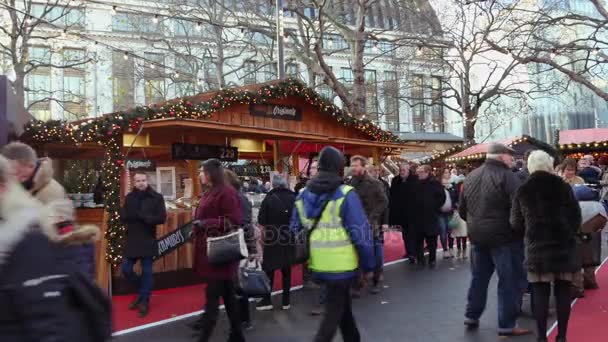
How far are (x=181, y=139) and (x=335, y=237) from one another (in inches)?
261

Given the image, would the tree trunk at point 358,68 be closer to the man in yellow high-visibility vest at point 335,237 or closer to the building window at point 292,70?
the building window at point 292,70

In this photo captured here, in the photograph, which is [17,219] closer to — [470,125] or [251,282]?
[251,282]

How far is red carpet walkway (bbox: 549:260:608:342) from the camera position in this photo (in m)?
5.66

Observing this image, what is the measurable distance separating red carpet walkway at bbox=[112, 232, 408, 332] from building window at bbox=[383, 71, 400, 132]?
26.0 m

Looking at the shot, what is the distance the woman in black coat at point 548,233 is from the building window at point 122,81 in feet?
89.8

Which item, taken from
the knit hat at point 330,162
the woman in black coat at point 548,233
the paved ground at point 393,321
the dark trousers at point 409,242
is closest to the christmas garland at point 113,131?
the paved ground at point 393,321

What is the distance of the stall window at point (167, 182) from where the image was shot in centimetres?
1029

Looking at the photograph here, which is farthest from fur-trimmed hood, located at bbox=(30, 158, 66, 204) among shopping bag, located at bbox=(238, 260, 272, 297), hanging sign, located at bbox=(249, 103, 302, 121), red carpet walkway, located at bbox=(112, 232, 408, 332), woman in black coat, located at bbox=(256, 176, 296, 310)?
hanging sign, located at bbox=(249, 103, 302, 121)

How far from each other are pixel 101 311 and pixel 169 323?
4428 millimetres

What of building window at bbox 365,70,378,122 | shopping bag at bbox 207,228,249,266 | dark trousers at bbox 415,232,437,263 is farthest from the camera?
building window at bbox 365,70,378,122

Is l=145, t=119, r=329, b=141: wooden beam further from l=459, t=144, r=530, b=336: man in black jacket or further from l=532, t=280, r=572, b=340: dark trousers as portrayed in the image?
l=532, t=280, r=572, b=340: dark trousers

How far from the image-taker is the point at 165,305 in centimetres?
768

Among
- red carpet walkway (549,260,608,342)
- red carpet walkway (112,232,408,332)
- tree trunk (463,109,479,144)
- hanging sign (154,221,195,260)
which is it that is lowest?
red carpet walkway (549,260,608,342)

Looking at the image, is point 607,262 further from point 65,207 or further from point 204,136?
point 65,207
